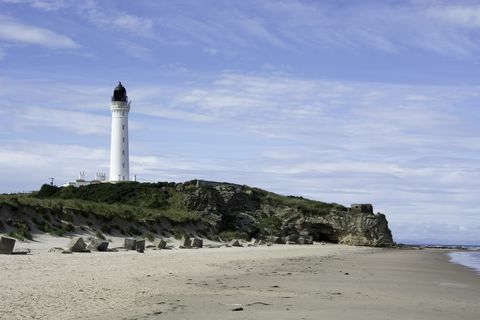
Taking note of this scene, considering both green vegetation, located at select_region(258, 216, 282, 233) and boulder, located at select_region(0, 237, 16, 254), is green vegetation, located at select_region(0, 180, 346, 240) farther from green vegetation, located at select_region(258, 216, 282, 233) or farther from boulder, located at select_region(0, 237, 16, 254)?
boulder, located at select_region(0, 237, 16, 254)

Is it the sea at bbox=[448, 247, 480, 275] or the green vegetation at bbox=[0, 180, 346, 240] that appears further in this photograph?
the green vegetation at bbox=[0, 180, 346, 240]

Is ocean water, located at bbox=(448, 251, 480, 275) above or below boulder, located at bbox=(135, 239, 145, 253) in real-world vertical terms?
below

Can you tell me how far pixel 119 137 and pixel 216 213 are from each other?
24.9 metres

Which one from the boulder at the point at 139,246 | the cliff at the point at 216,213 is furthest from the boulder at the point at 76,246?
the cliff at the point at 216,213

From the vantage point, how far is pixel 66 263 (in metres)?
16.7

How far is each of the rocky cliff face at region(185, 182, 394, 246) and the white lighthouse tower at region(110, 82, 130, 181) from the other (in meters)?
15.1

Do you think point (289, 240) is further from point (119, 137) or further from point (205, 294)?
point (205, 294)

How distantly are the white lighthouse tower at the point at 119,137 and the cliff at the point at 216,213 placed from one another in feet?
37.7

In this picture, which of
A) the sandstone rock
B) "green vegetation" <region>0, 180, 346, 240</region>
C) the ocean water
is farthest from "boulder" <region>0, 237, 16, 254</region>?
the sandstone rock

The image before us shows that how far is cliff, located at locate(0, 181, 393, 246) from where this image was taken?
37.7m

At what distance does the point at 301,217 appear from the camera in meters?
61.8

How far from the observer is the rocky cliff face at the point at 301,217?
58.5 m

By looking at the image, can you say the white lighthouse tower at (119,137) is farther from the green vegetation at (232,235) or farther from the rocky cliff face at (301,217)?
the green vegetation at (232,235)

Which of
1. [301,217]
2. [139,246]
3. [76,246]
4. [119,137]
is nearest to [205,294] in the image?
[76,246]
